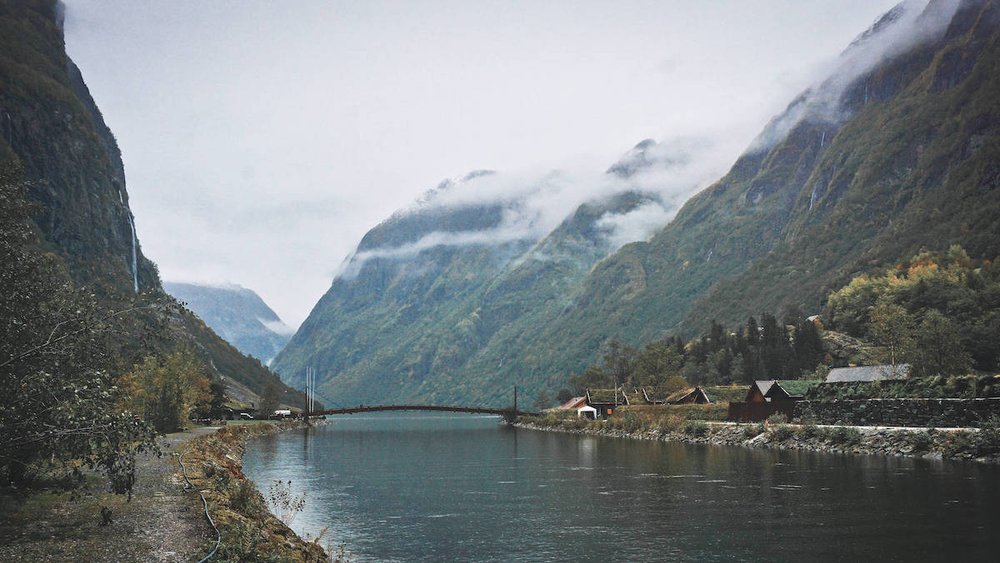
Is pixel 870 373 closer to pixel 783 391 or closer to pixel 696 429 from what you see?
pixel 783 391

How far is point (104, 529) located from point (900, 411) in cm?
7861

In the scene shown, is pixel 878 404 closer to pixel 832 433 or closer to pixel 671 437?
pixel 832 433

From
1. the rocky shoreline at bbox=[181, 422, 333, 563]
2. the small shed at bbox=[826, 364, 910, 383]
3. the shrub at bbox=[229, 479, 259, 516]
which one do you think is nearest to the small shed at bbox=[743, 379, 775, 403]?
the small shed at bbox=[826, 364, 910, 383]

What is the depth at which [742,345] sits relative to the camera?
194 meters

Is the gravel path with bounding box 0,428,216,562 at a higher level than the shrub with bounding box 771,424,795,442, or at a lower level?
higher

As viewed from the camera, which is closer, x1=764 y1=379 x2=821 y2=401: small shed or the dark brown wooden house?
x1=764 y1=379 x2=821 y2=401: small shed

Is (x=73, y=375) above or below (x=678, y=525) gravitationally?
above

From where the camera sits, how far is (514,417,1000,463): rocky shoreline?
2425 inches


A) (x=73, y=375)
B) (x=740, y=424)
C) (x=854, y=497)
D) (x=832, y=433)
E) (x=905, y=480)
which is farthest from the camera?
(x=740, y=424)

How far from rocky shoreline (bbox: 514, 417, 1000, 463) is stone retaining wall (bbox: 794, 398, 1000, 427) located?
2779mm

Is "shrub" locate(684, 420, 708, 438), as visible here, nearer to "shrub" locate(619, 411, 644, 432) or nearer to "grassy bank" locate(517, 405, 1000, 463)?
"grassy bank" locate(517, 405, 1000, 463)

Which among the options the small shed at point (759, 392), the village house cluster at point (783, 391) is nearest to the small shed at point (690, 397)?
the village house cluster at point (783, 391)

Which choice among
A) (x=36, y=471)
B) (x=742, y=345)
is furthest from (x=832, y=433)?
(x=742, y=345)

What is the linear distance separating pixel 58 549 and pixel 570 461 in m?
62.9
